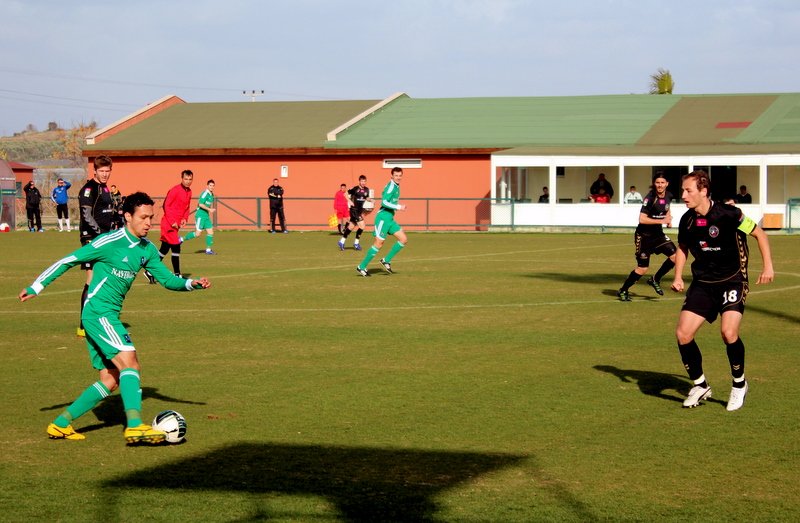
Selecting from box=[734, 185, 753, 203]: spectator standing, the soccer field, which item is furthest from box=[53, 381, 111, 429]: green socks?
box=[734, 185, 753, 203]: spectator standing

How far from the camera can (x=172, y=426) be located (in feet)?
26.5

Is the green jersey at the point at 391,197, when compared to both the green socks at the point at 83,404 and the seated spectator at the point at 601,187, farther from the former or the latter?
the seated spectator at the point at 601,187

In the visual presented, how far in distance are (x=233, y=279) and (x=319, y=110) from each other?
1428 inches

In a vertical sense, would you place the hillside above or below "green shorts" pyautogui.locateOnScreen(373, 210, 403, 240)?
above

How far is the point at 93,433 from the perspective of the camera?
856 cm

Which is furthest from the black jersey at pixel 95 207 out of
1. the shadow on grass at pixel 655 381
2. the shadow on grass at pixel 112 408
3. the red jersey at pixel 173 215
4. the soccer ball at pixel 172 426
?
the soccer ball at pixel 172 426

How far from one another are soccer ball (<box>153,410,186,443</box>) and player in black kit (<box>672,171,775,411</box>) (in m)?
4.21

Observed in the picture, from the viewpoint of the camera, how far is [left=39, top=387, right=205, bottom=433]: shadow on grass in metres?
8.91

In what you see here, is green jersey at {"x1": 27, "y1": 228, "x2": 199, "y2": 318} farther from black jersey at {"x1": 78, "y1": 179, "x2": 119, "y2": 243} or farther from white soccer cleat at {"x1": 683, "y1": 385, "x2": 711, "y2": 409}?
black jersey at {"x1": 78, "y1": 179, "x2": 119, "y2": 243}

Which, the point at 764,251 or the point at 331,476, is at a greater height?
the point at 764,251

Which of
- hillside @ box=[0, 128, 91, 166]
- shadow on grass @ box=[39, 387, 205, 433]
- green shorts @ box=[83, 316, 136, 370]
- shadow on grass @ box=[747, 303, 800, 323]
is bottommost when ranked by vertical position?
shadow on grass @ box=[747, 303, 800, 323]

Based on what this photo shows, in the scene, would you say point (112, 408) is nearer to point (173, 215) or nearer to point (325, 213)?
point (173, 215)

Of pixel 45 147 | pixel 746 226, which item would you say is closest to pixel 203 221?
pixel 746 226

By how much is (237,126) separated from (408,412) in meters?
46.8
